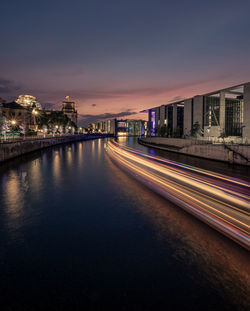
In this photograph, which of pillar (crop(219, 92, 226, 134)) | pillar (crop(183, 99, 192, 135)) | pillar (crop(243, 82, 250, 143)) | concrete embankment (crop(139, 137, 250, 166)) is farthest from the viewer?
pillar (crop(183, 99, 192, 135))

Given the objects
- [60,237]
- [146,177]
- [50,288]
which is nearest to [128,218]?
[60,237]

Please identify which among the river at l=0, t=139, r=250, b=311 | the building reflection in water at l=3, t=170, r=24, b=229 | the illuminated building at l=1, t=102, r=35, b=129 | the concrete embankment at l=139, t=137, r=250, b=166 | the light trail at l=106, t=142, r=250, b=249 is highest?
the illuminated building at l=1, t=102, r=35, b=129

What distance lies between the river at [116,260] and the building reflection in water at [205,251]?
0.02 meters

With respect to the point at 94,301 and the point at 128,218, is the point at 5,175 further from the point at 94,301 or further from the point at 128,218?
the point at 94,301

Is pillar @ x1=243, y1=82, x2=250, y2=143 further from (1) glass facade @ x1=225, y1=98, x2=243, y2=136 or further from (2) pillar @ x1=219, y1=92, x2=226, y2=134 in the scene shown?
(1) glass facade @ x1=225, y1=98, x2=243, y2=136

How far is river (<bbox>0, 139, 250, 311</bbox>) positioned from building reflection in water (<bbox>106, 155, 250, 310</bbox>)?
0.9 inches

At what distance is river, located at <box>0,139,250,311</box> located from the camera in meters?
3.95

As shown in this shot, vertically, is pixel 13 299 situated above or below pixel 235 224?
below

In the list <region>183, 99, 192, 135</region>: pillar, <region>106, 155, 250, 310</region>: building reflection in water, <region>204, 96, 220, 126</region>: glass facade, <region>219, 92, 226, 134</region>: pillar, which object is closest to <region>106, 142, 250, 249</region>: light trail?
<region>106, 155, 250, 310</region>: building reflection in water

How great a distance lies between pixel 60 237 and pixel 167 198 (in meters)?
5.97

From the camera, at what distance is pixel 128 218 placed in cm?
807

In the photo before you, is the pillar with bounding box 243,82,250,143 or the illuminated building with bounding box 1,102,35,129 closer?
the pillar with bounding box 243,82,250,143

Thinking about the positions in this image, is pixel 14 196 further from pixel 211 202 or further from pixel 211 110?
pixel 211 110

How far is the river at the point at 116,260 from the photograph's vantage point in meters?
3.95
